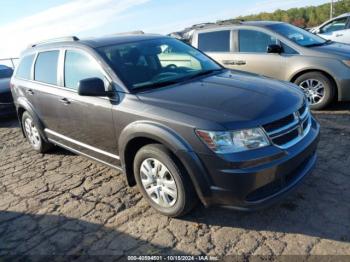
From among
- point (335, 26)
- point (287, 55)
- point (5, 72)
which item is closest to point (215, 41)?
point (287, 55)

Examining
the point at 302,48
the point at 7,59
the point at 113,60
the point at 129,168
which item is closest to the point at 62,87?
the point at 113,60

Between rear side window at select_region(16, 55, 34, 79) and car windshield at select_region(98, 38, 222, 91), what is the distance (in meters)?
2.15

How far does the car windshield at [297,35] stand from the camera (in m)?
6.69

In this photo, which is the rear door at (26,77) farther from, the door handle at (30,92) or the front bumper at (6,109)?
the front bumper at (6,109)

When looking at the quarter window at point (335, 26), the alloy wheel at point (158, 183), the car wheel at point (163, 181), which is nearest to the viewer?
the car wheel at point (163, 181)

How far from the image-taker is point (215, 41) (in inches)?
295

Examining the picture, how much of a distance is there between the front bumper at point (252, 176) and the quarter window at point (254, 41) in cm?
409

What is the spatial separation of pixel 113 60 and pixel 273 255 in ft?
8.37

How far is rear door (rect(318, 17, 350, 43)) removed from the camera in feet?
37.9

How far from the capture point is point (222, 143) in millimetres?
2893

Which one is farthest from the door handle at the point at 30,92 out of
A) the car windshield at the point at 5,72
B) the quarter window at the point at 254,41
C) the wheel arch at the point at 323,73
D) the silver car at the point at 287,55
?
the car windshield at the point at 5,72

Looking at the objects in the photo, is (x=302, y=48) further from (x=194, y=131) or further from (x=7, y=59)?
(x=7, y=59)

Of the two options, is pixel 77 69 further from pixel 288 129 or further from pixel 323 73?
pixel 323 73

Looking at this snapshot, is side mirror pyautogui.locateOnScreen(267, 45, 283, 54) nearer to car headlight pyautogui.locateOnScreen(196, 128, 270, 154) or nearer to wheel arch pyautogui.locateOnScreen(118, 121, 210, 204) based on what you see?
wheel arch pyautogui.locateOnScreen(118, 121, 210, 204)
